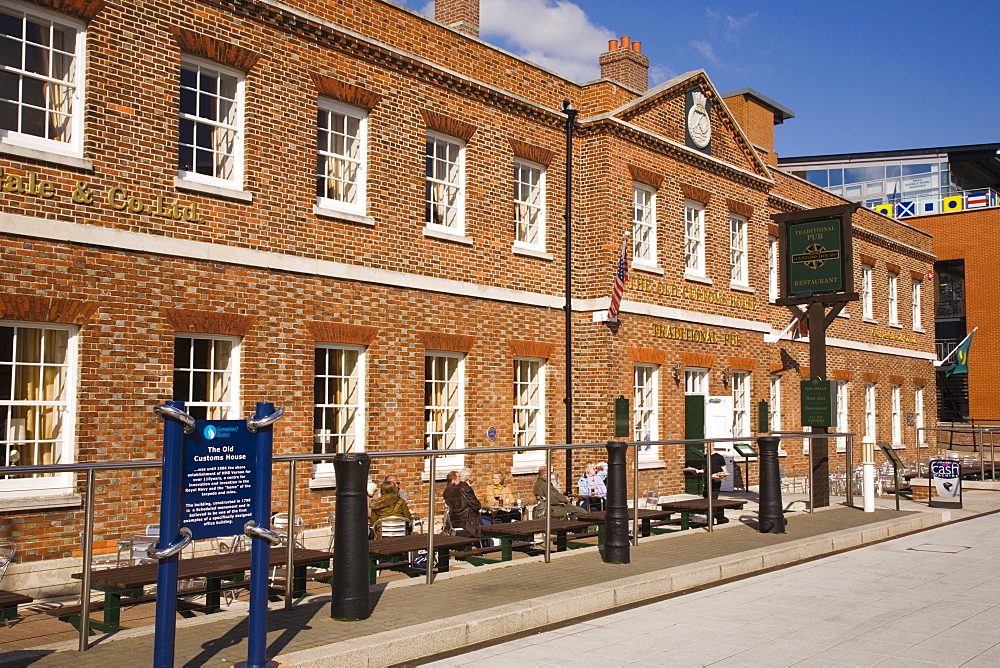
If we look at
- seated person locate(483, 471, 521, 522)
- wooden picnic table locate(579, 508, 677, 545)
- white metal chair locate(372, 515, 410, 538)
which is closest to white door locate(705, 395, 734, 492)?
seated person locate(483, 471, 521, 522)

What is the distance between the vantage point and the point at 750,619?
28.9 ft

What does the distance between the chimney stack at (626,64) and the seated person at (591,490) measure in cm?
897

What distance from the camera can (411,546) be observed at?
9.80 meters

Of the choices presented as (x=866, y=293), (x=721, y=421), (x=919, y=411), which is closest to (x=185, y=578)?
(x=721, y=421)

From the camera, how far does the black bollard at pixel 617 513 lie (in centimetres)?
1089

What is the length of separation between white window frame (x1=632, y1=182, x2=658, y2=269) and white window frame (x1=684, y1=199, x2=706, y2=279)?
129cm

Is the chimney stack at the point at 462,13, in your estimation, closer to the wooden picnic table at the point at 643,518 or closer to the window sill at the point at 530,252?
the window sill at the point at 530,252

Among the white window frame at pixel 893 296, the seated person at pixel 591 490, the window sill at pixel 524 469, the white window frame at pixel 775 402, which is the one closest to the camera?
the seated person at pixel 591 490

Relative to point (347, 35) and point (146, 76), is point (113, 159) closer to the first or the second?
point (146, 76)

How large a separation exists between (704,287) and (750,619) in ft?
42.7

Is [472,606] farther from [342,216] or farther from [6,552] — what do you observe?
[342,216]

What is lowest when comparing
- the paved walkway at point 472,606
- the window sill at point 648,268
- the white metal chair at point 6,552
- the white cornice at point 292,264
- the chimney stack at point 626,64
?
the paved walkway at point 472,606

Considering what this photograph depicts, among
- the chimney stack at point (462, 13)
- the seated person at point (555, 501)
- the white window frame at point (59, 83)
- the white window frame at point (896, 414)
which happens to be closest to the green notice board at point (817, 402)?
the seated person at point (555, 501)

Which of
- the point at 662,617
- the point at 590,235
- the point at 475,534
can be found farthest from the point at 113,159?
the point at 590,235
